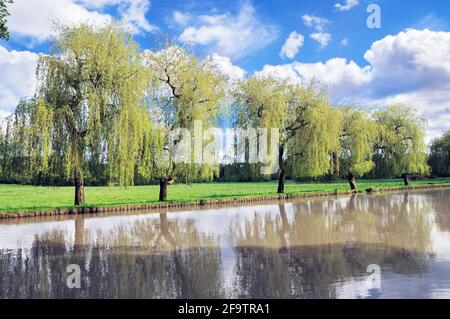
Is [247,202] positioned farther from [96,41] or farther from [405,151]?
[405,151]

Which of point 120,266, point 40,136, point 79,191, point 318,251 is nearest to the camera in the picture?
point 120,266

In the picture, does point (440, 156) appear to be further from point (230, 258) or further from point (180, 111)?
point (230, 258)

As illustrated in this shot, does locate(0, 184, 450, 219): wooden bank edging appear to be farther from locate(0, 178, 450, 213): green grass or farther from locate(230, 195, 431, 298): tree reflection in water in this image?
locate(230, 195, 431, 298): tree reflection in water

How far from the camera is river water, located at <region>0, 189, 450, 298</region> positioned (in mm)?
6516

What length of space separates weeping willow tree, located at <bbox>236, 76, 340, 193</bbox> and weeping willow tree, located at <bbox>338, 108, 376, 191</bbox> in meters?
5.12

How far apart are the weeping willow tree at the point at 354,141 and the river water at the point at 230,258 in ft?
59.5

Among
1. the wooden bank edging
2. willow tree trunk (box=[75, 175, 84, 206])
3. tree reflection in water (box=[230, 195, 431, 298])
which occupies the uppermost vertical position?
willow tree trunk (box=[75, 175, 84, 206])

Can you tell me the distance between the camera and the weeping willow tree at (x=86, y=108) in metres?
18.2

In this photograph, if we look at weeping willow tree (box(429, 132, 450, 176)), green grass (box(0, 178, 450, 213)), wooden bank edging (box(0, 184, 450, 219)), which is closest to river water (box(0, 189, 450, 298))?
wooden bank edging (box(0, 184, 450, 219))

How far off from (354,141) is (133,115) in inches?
795

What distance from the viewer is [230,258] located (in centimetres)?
885

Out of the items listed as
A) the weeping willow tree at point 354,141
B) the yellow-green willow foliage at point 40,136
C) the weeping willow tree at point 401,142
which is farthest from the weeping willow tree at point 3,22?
the weeping willow tree at point 401,142

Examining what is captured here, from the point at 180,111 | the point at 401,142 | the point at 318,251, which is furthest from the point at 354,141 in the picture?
the point at 318,251
